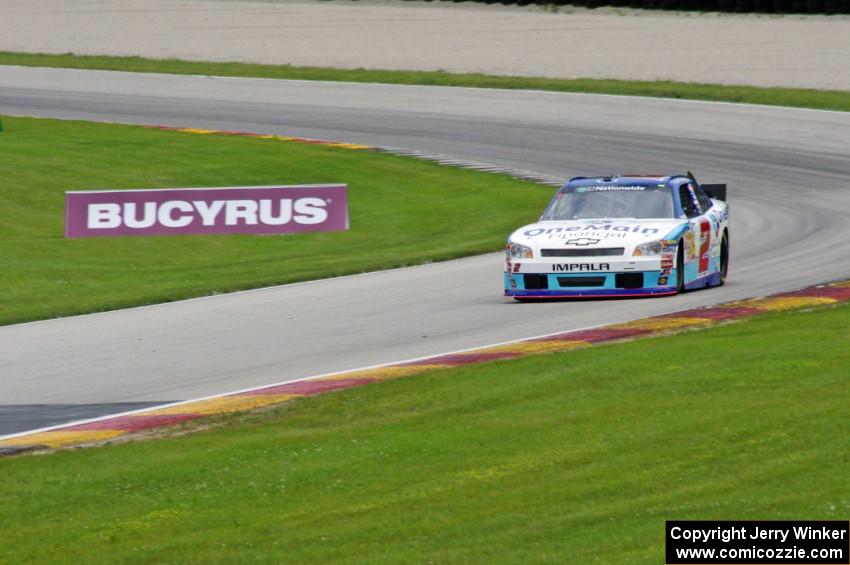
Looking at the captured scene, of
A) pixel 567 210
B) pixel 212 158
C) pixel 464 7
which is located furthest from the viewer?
pixel 464 7

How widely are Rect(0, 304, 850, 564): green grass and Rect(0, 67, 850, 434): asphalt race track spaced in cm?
166

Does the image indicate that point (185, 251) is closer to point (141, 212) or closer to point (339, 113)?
point (141, 212)

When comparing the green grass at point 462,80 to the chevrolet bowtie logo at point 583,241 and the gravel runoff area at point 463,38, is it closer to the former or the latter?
the gravel runoff area at point 463,38

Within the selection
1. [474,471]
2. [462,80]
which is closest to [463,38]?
[462,80]

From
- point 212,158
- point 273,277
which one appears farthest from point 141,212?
point 212,158

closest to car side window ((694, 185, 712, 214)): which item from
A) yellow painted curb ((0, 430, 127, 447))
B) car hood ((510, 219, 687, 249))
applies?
car hood ((510, 219, 687, 249))

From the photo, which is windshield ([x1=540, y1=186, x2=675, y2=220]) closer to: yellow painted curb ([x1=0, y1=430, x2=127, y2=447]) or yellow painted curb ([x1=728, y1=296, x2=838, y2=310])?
yellow painted curb ([x1=728, y1=296, x2=838, y2=310])

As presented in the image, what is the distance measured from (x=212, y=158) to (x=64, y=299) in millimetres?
11239

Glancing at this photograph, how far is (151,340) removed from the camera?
13.5 meters

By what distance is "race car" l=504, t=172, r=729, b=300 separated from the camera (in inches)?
587

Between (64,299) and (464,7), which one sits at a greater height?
(464,7)

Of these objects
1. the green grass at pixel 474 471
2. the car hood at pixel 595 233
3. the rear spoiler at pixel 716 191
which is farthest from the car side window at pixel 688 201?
the green grass at pixel 474 471

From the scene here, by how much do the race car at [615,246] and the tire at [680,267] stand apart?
1cm

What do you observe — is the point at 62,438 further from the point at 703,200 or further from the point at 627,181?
the point at 703,200
